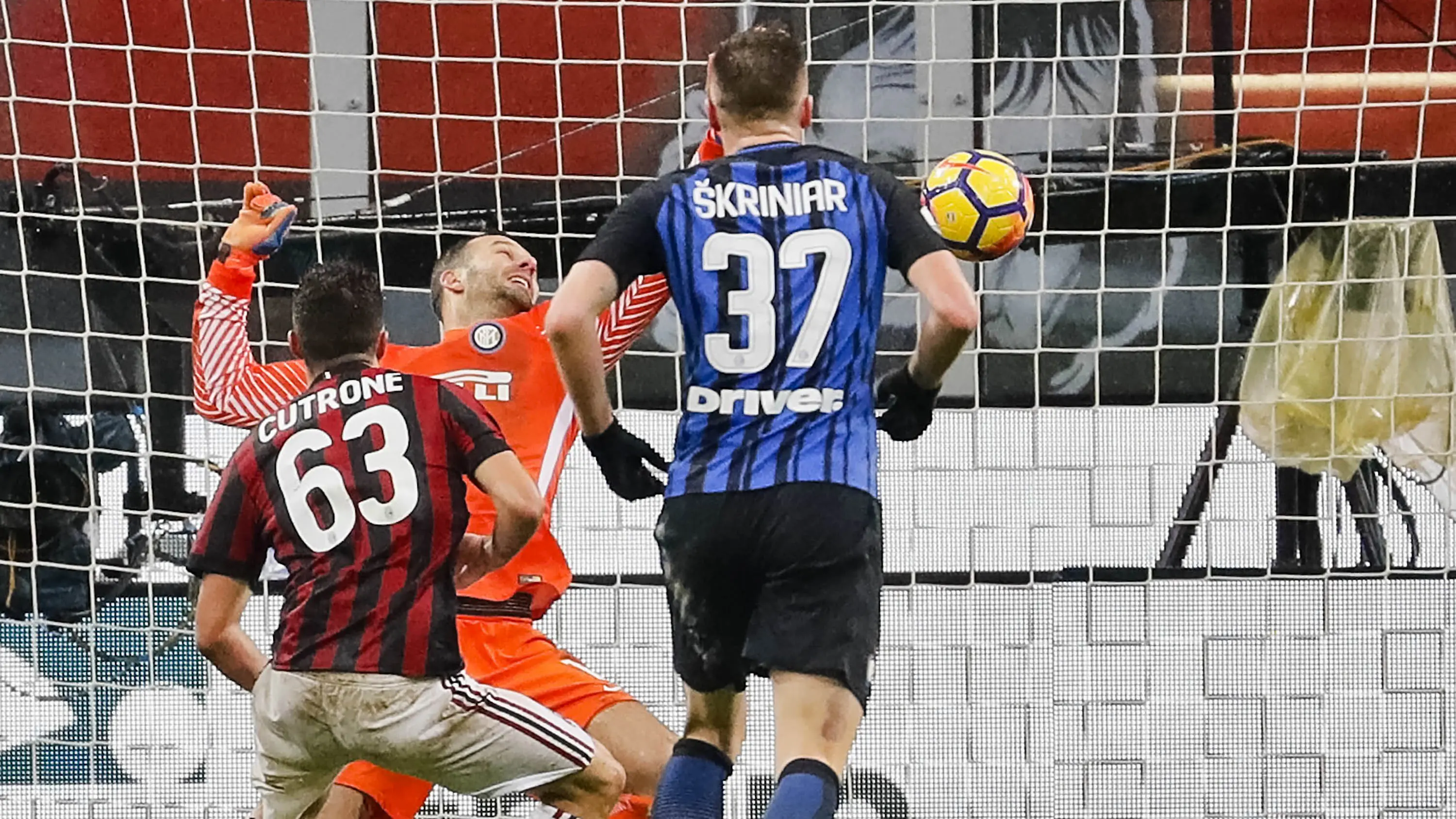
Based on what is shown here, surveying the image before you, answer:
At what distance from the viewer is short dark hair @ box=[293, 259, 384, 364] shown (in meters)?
3.39

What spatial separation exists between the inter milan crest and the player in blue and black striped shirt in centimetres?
96

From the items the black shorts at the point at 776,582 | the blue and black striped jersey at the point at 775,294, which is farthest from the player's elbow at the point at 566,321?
the black shorts at the point at 776,582

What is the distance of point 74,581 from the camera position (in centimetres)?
622

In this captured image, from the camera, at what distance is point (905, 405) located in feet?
10.8

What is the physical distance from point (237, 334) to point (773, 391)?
1.61 m

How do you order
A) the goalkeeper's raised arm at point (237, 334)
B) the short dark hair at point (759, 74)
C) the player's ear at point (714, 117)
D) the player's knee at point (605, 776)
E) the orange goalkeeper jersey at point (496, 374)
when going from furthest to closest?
1. the goalkeeper's raised arm at point (237, 334)
2. the orange goalkeeper jersey at point (496, 374)
3. the player's knee at point (605, 776)
4. the player's ear at point (714, 117)
5. the short dark hair at point (759, 74)

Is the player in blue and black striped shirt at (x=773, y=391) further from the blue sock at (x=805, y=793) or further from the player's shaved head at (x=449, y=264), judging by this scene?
the player's shaved head at (x=449, y=264)

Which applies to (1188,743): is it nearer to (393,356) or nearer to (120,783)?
(393,356)

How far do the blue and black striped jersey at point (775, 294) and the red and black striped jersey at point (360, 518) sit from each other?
1.39 feet

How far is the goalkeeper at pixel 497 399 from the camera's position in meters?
3.98

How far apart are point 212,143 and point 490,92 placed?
1.07m

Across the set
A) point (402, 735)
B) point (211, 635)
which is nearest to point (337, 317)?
point (211, 635)

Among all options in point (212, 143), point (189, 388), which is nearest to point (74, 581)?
point (189, 388)

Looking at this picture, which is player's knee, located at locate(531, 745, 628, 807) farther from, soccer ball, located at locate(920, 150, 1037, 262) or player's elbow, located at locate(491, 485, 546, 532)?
soccer ball, located at locate(920, 150, 1037, 262)
